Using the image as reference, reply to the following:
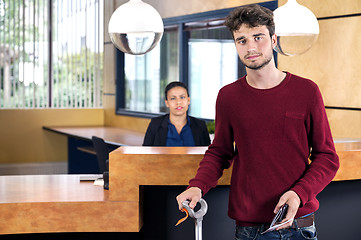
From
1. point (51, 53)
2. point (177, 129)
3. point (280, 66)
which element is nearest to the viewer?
point (177, 129)

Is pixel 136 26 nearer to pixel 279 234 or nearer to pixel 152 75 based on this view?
pixel 279 234

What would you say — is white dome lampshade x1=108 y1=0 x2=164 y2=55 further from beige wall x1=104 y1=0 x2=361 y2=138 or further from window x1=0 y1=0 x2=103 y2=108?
window x1=0 y1=0 x2=103 y2=108

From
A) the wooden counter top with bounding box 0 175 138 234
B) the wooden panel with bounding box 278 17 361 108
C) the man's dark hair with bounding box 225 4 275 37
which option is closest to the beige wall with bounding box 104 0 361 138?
the wooden panel with bounding box 278 17 361 108

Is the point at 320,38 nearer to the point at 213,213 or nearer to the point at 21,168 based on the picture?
the point at 213,213

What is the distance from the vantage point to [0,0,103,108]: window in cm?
849

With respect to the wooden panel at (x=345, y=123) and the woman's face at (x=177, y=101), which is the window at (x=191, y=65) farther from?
the woman's face at (x=177, y=101)

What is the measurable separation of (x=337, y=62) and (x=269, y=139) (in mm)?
2848

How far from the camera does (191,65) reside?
688cm

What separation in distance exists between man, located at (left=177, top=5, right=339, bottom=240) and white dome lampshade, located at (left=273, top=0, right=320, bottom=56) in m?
1.37

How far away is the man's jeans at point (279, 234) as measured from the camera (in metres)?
2.11

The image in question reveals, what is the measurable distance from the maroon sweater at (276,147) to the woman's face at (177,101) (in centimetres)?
224

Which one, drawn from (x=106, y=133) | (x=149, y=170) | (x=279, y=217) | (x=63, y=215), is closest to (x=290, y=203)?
(x=279, y=217)

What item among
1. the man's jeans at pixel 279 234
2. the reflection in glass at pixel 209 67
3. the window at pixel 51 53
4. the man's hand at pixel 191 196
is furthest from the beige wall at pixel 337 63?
the window at pixel 51 53

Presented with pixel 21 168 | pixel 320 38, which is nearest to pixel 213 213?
pixel 320 38
